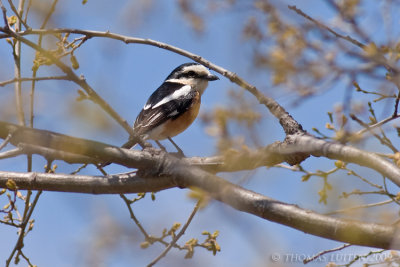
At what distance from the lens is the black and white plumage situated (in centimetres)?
630

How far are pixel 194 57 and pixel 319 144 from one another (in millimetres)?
1604

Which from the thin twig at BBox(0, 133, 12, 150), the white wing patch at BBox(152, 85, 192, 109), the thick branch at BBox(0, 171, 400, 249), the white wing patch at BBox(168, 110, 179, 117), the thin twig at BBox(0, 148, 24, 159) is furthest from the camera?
the white wing patch at BBox(152, 85, 192, 109)

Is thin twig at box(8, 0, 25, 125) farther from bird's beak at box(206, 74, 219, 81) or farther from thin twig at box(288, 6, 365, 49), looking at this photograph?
bird's beak at box(206, 74, 219, 81)

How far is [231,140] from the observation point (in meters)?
2.54

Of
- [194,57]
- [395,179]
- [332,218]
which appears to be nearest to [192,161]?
[194,57]

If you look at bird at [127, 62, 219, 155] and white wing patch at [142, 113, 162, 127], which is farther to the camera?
bird at [127, 62, 219, 155]

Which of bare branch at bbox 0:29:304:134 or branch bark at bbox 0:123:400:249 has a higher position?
bare branch at bbox 0:29:304:134

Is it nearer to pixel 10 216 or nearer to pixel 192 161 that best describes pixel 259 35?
pixel 192 161

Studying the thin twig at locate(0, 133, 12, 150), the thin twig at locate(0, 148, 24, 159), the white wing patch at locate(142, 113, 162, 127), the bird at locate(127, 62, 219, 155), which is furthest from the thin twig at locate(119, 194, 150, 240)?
the white wing patch at locate(142, 113, 162, 127)

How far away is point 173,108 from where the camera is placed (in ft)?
21.6

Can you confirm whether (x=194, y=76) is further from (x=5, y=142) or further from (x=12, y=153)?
(x=5, y=142)

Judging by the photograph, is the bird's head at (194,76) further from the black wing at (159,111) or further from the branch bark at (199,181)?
the branch bark at (199,181)

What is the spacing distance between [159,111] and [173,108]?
211 mm

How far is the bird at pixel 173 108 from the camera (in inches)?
248
